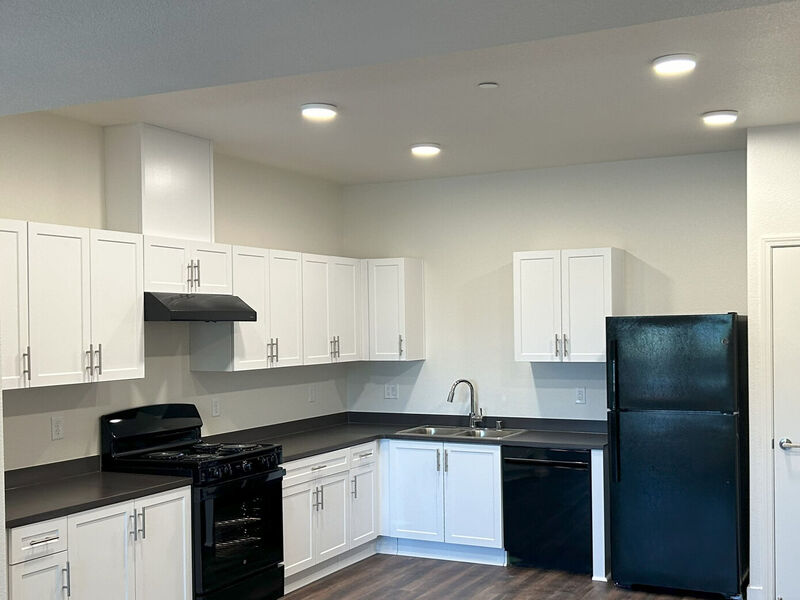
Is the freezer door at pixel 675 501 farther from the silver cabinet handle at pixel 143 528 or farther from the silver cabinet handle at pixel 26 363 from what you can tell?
the silver cabinet handle at pixel 26 363

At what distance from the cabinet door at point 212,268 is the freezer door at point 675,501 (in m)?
2.42

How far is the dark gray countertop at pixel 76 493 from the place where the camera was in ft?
12.0

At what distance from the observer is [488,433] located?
6289 mm

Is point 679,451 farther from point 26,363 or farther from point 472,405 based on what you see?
point 26,363

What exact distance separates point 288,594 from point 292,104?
112 inches

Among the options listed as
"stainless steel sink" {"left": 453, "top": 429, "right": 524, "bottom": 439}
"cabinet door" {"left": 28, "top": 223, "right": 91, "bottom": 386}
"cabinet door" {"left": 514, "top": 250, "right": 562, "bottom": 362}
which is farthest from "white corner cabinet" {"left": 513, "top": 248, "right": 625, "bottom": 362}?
"cabinet door" {"left": 28, "top": 223, "right": 91, "bottom": 386}

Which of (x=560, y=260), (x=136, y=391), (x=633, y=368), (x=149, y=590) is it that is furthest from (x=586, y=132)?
(x=149, y=590)

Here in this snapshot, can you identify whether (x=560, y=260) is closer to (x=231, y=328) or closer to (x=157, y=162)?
(x=231, y=328)

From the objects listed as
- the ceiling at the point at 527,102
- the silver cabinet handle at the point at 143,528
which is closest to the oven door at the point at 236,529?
the silver cabinet handle at the point at 143,528

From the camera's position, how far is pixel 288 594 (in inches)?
207

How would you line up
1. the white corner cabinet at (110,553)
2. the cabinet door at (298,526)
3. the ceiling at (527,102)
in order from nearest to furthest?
the ceiling at (527,102)
the white corner cabinet at (110,553)
the cabinet door at (298,526)

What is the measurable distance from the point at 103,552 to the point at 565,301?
3236mm

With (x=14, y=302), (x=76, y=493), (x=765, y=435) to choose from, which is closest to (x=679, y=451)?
(x=765, y=435)

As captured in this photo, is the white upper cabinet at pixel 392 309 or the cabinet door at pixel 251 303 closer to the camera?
the cabinet door at pixel 251 303
